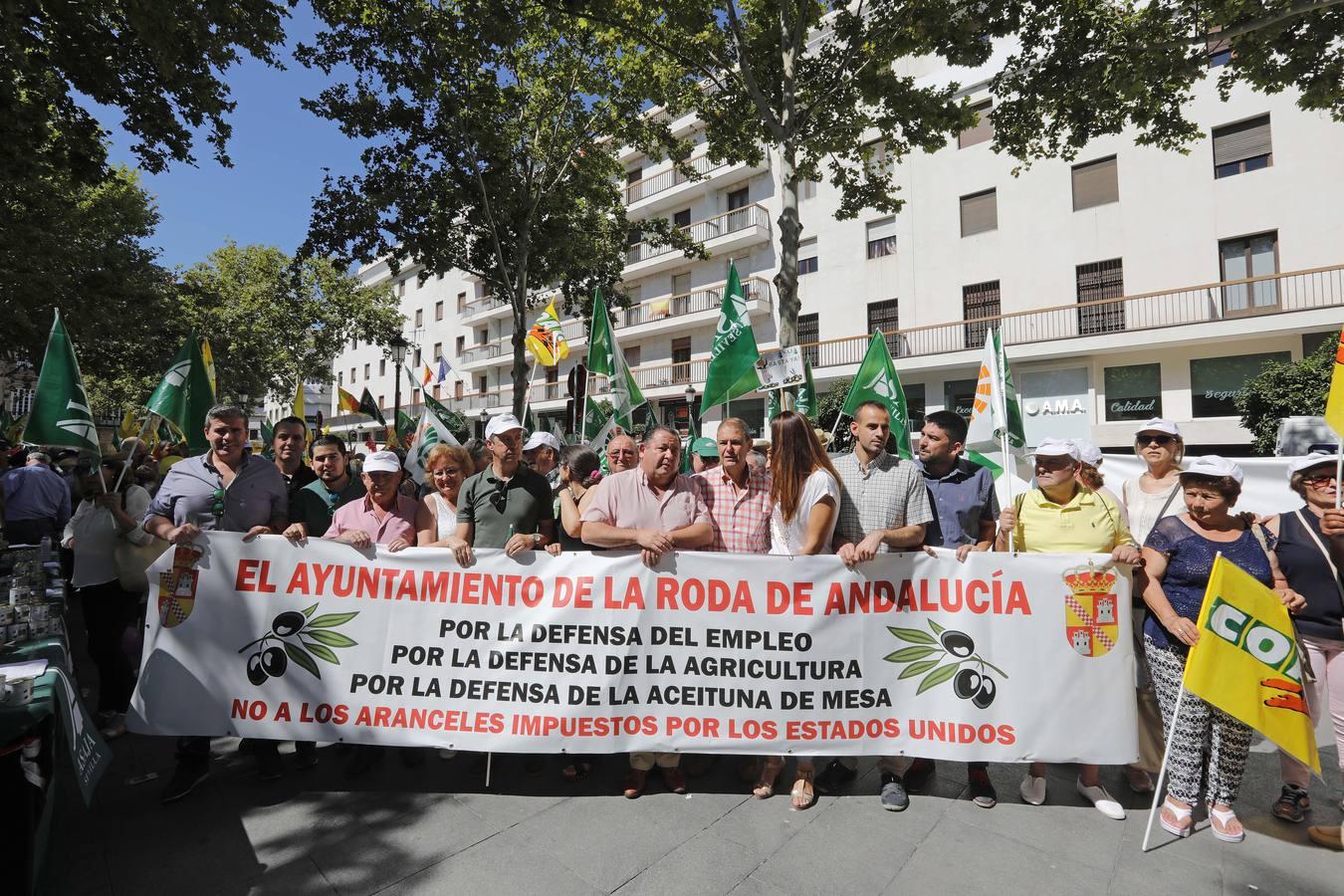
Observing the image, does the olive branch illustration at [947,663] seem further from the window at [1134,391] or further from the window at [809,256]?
the window at [809,256]

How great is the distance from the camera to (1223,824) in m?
3.02

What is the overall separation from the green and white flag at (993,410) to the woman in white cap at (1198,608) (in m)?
1.05

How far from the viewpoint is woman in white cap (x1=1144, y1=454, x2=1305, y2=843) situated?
3043mm

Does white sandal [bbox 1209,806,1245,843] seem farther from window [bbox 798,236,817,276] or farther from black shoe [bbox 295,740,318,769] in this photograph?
window [bbox 798,236,817,276]

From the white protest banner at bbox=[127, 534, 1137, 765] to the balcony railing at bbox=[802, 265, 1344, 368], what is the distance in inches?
487

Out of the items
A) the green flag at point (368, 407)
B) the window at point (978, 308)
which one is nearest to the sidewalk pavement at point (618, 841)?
the green flag at point (368, 407)

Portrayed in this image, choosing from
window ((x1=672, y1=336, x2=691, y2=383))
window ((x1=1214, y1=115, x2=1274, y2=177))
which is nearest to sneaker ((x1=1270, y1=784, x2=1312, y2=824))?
window ((x1=1214, y1=115, x2=1274, y2=177))

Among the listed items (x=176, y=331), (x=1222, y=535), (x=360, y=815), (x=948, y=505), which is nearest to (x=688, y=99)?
(x=948, y=505)

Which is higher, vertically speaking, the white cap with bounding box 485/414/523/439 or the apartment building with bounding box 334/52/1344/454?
the apartment building with bounding box 334/52/1344/454

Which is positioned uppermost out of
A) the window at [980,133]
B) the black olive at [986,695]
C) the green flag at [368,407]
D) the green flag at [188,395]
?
the window at [980,133]

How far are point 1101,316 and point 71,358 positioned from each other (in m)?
23.7

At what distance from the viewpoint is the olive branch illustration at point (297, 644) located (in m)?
3.38

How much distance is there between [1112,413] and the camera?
20.3 meters

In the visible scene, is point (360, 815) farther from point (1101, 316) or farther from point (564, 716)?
point (1101, 316)
